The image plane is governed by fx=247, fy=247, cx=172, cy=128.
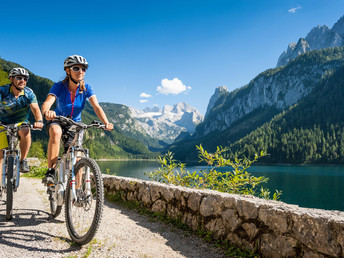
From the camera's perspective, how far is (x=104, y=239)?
12.2 feet

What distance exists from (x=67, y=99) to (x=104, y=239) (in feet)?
7.72

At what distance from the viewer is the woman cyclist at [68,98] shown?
398 cm

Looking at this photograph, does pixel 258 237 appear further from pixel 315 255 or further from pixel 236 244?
pixel 315 255

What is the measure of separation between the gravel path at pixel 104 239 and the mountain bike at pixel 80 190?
0.24 metres

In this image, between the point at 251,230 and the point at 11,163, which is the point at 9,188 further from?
the point at 251,230

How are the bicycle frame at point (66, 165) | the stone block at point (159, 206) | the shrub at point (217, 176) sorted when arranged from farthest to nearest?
the shrub at point (217, 176), the stone block at point (159, 206), the bicycle frame at point (66, 165)

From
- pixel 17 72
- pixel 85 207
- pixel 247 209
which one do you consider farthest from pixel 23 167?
pixel 247 209

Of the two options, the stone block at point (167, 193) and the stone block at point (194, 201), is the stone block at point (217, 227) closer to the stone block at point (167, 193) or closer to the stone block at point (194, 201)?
the stone block at point (194, 201)

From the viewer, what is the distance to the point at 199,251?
3701 mm

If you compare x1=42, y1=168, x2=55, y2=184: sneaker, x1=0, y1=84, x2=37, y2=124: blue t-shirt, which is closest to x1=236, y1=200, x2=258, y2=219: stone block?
x1=42, y1=168, x2=55, y2=184: sneaker

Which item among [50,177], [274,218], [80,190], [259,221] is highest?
[50,177]

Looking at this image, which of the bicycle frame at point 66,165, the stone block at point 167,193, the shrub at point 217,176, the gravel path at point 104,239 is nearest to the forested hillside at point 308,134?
the shrub at point 217,176

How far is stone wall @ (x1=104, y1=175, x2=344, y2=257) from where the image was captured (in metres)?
2.71

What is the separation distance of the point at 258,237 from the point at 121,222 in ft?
8.60
